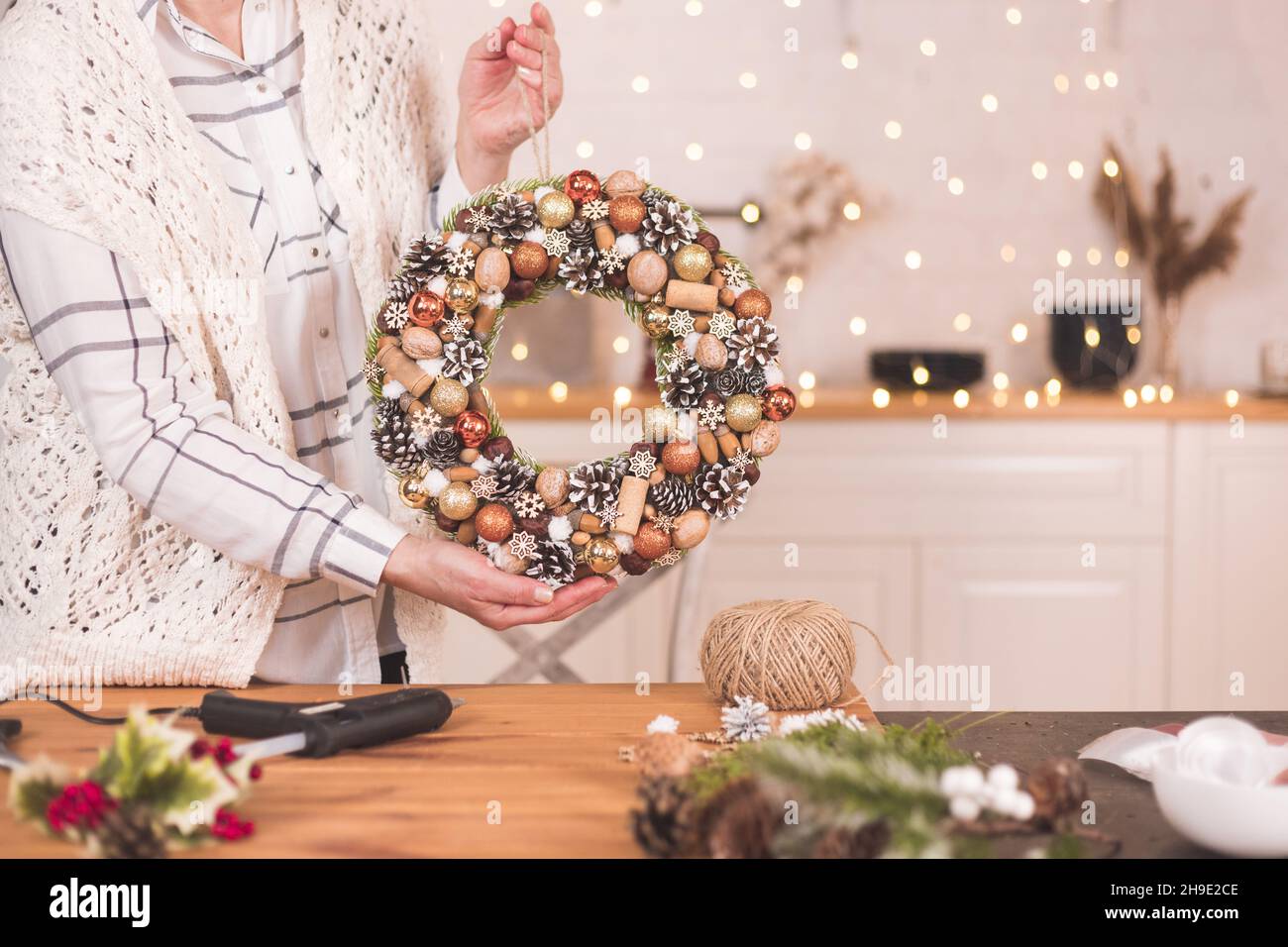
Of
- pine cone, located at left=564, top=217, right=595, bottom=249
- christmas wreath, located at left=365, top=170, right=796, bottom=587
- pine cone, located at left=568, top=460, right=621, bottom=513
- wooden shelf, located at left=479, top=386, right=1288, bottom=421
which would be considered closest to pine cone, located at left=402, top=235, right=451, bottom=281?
christmas wreath, located at left=365, top=170, right=796, bottom=587

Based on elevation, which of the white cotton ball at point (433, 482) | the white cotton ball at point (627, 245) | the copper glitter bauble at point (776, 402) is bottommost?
the white cotton ball at point (433, 482)

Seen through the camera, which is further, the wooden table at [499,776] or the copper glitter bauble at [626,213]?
the copper glitter bauble at [626,213]

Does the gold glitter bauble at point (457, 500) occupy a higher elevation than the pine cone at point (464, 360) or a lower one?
lower

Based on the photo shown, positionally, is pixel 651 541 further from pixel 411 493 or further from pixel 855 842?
pixel 855 842

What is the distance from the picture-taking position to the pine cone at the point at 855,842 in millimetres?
600

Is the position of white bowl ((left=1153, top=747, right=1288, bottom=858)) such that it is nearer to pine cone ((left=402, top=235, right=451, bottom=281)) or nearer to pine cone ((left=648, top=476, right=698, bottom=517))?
pine cone ((left=648, top=476, right=698, bottom=517))

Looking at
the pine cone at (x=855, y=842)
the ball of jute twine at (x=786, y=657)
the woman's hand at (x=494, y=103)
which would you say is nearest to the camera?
the pine cone at (x=855, y=842)

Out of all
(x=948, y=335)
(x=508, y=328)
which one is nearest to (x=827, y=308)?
(x=948, y=335)

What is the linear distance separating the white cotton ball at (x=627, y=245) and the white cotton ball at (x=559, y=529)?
23 centimetres

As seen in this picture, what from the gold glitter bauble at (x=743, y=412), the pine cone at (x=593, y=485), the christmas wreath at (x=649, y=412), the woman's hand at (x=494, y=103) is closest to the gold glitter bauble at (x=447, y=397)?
the christmas wreath at (x=649, y=412)

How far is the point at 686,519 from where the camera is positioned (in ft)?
3.20

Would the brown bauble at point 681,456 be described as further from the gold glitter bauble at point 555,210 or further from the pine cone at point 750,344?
the gold glitter bauble at point 555,210
